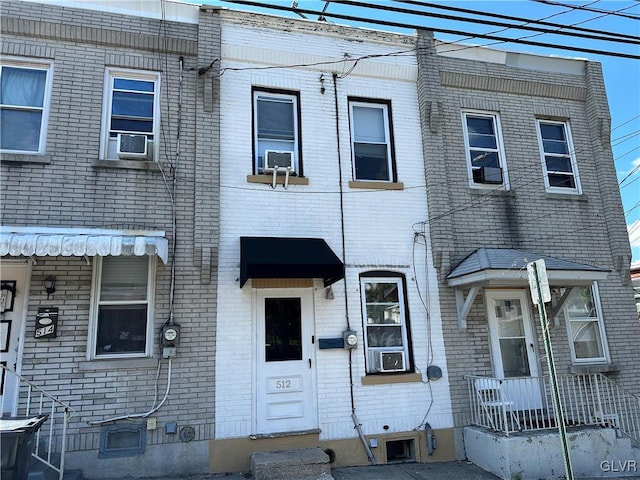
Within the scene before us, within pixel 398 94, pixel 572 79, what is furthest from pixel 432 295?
pixel 572 79

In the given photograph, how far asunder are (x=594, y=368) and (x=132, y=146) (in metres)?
8.79

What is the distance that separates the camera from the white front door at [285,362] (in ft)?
22.2

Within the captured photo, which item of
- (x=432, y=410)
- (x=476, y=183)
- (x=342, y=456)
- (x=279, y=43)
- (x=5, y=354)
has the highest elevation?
(x=279, y=43)

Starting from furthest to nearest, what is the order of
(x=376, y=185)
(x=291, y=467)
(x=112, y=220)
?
(x=376, y=185)
(x=112, y=220)
(x=291, y=467)

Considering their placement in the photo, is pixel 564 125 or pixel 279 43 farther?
pixel 564 125

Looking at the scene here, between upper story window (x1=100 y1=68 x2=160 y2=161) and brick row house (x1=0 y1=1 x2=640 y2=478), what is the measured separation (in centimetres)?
3

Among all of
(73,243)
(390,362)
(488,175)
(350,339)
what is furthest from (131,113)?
(488,175)

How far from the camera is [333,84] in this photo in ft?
27.3

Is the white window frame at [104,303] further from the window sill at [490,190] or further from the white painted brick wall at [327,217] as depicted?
the window sill at [490,190]

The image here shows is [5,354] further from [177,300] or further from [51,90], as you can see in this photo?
[51,90]

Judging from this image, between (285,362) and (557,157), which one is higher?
(557,157)

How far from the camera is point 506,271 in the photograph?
7.05m

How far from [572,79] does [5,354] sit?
38.1 ft

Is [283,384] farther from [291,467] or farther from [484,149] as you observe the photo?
[484,149]
